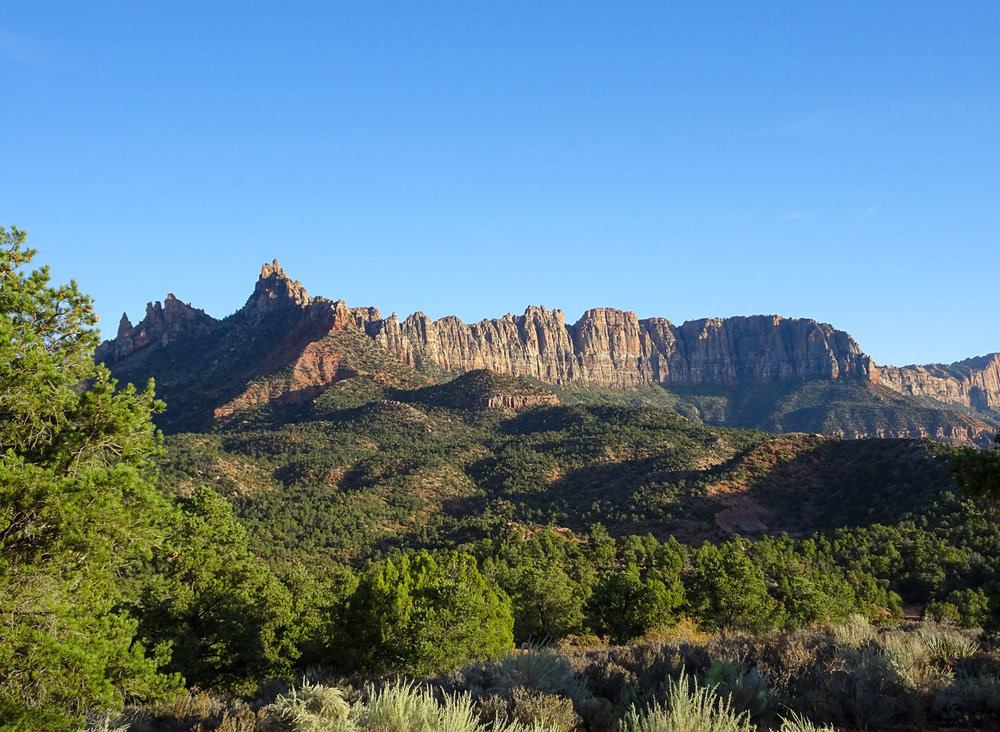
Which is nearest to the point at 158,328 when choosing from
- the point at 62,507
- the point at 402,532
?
the point at 402,532

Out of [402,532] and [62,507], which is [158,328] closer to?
[402,532]

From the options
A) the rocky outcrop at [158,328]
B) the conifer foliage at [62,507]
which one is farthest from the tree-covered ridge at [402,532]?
the rocky outcrop at [158,328]

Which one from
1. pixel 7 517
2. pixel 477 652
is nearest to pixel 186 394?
pixel 477 652

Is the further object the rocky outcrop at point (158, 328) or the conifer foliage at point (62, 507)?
the rocky outcrop at point (158, 328)

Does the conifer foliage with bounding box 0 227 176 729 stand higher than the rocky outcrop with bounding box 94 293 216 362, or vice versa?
the rocky outcrop with bounding box 94 293 216 362

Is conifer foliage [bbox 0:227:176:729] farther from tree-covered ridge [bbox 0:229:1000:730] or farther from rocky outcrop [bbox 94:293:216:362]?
rocky outcrop [bbox 94:293:216:362]

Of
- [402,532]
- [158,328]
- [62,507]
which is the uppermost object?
[158,328]

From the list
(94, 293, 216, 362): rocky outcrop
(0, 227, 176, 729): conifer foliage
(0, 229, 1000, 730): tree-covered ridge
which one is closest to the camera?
(0, 227, 176, 729): conifer foliage

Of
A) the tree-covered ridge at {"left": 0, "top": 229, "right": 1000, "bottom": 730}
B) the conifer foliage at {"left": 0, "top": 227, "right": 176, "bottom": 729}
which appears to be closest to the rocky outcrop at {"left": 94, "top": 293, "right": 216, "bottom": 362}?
the tree-covered ridge at {"left": 0, "top": 229, "right": 1000, "bottom": 730}

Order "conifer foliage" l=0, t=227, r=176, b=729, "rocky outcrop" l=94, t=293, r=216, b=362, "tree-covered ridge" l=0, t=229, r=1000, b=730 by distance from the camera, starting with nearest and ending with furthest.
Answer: "conifer foliage" l=0, t=227, r=176, b=729, "tree-covered ridge" l=0, t=229, r=1000, b=730, "rocky outcrop" l=94, t=293, r=216, b=362

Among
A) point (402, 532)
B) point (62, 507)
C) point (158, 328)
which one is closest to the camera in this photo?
point (62, 507)

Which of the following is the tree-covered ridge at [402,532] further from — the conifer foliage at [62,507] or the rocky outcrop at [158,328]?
the rocky outcrop at [158,328]

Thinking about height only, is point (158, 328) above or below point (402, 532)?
above

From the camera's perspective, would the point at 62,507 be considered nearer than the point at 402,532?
Yes
